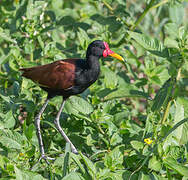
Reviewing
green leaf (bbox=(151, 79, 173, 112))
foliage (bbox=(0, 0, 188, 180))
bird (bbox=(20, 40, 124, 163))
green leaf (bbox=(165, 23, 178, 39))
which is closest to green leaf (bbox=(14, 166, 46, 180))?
foliage (bbox=(0, 0, 188, 180))

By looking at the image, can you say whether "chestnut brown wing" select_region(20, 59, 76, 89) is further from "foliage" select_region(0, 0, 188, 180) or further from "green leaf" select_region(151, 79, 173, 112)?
"green leaf" select_region(151, 79, 173, 112)

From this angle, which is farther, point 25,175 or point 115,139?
point 115,139

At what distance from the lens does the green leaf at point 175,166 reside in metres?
2.81

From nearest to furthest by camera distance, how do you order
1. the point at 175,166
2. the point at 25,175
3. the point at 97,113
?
the point at 25,175 < the point at 175,166 < the point at 97,113

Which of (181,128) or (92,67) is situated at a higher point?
(92,67)

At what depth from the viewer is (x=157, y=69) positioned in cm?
396

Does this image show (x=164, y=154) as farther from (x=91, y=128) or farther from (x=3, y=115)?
(x=3, y=115)

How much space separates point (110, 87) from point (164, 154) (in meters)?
1.11

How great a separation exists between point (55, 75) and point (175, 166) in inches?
47.2

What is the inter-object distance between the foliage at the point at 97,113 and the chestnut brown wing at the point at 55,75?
234 millimetres

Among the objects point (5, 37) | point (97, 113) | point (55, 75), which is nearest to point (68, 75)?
point (55, 75)

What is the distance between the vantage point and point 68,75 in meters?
3.27

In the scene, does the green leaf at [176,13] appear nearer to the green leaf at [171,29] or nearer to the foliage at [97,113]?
the foliage at [97,113]

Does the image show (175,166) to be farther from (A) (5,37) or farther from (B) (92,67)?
(A) (5,37)
